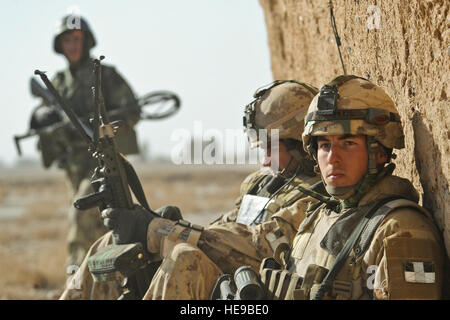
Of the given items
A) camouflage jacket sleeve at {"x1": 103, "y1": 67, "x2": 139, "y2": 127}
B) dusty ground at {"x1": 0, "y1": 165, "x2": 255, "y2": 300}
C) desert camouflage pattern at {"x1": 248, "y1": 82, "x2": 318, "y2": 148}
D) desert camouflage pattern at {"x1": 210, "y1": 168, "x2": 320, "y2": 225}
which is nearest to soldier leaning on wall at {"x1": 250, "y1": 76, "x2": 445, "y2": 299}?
desert camouflage pattern at {"x1": 210, "y1": 168, "x2": 320, "y2": 225}

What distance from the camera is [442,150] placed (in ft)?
11.6

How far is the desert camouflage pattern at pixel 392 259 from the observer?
123 inches

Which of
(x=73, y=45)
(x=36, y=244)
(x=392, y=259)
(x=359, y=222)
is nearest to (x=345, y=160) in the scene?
(x=359, y=222)

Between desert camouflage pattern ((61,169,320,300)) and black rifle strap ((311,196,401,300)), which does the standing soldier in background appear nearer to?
desert camouflage pattern ((61,169,320,300))

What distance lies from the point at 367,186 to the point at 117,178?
192cm

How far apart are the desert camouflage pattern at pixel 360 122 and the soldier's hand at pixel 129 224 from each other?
1351 millimetres

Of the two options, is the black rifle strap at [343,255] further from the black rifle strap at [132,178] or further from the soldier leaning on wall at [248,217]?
the black rifle strap at [132,178]

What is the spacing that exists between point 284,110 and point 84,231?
3480 mm

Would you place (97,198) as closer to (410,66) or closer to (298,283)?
(298,283)

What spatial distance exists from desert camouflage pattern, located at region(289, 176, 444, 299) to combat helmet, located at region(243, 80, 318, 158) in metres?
1.44

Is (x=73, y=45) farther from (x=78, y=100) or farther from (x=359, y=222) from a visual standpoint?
(x=359, y=222)

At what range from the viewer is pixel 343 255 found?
3324 millimetres

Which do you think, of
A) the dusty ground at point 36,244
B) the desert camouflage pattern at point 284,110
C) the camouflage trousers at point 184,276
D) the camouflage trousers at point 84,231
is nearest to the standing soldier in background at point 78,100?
the camouflage trousers at point 84,231
